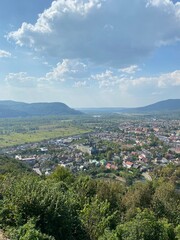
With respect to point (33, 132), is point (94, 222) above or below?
above

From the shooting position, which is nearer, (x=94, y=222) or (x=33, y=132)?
(x=94, y=222)

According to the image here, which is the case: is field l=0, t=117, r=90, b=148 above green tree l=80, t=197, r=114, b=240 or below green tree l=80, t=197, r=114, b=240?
below

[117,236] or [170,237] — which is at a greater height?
[117,236]

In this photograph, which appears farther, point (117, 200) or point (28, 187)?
point (117, 200)

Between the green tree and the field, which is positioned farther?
the field

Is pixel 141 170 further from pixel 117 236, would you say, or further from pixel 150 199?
pixel 117 236

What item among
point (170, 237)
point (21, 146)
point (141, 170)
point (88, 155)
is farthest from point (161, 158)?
point (170, 237)

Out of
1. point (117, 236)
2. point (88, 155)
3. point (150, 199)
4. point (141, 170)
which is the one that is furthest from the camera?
point (88, 155)

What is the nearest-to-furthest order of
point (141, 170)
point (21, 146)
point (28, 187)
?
1. point (28, 187)
2. point (141, 170)
3. point (21, 146)

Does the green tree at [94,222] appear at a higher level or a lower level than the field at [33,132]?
higher

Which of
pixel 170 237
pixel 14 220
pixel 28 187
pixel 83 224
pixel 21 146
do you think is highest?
pixel 28 187

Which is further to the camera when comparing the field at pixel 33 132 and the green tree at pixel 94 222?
the field at pixel 33 132
